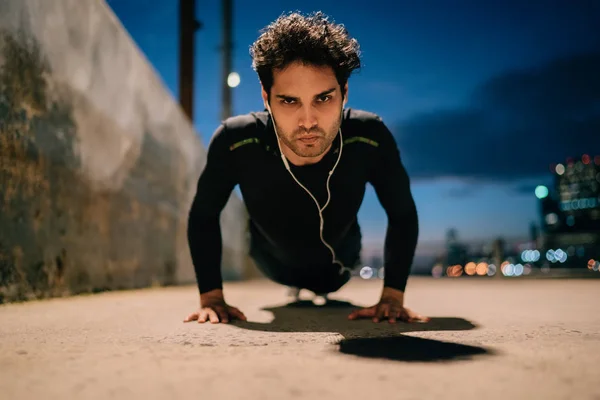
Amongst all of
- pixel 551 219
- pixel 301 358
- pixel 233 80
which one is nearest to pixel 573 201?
pixel 551 219

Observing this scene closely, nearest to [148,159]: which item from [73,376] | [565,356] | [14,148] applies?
[14,148]

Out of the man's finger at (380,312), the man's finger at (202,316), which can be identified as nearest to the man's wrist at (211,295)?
the man's finger at (202,316)

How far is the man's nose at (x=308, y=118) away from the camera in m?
2.03

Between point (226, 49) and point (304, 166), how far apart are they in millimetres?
8165

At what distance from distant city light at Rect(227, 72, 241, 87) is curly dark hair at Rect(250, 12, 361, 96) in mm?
7797

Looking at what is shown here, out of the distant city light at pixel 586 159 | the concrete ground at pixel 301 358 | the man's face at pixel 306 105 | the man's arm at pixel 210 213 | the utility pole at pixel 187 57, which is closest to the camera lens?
the concrete ground at pixel 301 358

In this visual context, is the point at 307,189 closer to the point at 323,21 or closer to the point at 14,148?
the point at 323,21

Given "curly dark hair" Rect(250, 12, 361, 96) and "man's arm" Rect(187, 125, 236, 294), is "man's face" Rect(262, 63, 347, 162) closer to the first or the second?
"curly dark hair" Rect(250, 12, 361, 96)

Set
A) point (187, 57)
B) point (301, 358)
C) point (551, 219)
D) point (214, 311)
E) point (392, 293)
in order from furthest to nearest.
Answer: point (551, 219), point (187, 57), point (392, 293), point (214, 311), point (301, 358)

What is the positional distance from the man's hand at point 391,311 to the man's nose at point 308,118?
0.87 meters

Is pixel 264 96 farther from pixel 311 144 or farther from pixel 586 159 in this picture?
pixel 586 159

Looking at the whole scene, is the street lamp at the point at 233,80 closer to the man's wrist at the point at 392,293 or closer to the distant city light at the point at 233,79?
the distant city light at the point at 233,79

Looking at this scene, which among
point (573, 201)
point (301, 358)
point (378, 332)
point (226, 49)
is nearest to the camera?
point (301, 358)

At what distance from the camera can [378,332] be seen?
1.77 m
